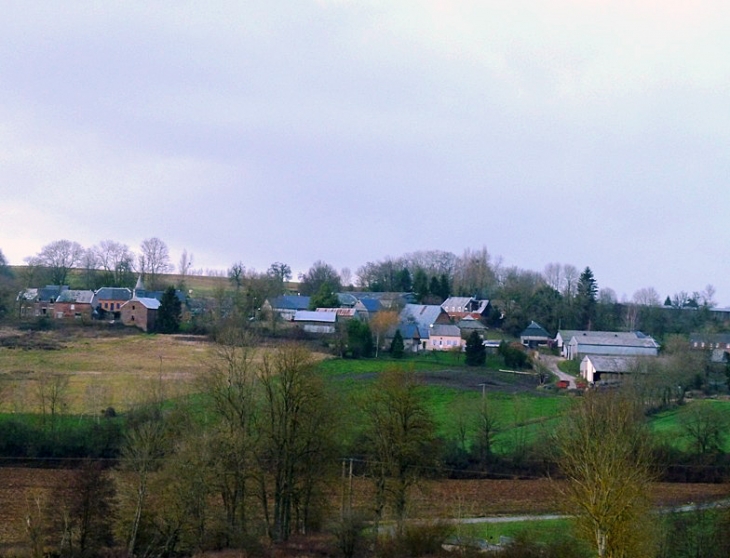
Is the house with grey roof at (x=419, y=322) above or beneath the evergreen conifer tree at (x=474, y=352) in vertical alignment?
above

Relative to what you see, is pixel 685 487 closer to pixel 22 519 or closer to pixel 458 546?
pixel 458 546

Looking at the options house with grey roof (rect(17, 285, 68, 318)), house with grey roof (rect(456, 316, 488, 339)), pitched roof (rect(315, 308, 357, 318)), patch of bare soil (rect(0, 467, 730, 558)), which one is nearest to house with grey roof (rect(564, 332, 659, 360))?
house with grey roof (rect(456, 316, 488, 339))

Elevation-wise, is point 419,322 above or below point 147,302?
below

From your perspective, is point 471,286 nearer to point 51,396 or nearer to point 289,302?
point 289,302

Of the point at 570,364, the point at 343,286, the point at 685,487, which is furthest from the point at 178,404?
the point at 343,286

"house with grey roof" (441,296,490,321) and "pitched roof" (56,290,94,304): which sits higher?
"house with grey roof" (441,296,490,321)

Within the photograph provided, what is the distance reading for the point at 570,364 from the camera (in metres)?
71.2

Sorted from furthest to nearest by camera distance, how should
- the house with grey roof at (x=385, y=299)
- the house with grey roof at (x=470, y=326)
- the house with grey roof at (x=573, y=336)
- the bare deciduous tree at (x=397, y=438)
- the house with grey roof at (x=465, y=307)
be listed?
the house with grey roof at (x=465, y=307) < the house with grey roof at (x=385, y=299) < the house with grey roof at (x=470, y=326) < the house with grey roof at (x=573, y=336) < the bare deciduous tree at (x=397, y=438)

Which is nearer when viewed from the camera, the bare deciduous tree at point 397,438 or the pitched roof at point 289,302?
the bare deciduous tree at point 397,438

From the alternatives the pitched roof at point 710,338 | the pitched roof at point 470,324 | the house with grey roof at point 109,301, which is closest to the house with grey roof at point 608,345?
the pitched roof at point 710,338

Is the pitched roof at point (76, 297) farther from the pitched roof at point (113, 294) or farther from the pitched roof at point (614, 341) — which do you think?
the pitched roof at point (614, 341)

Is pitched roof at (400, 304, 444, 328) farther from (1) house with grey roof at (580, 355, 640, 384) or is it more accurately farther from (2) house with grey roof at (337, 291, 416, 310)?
(1) house with grey roof at (580, 355, 640, 384)

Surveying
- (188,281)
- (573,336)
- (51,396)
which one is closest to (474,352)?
(573,336)

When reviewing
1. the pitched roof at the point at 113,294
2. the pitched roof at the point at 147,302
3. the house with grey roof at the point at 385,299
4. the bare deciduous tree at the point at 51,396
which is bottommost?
the bare deciduous tree at the point at 51,396
